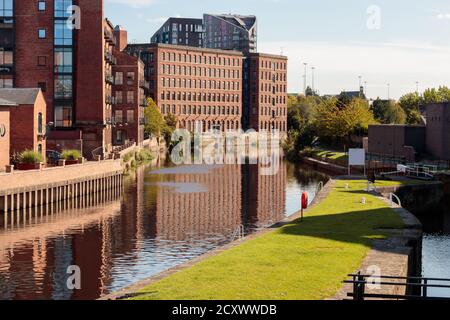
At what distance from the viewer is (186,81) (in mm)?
189125

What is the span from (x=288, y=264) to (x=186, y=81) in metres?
160

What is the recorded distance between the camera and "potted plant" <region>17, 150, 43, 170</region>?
66250mm

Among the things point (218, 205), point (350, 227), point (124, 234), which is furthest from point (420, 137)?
point (350, 227)

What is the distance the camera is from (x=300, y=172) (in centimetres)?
10906

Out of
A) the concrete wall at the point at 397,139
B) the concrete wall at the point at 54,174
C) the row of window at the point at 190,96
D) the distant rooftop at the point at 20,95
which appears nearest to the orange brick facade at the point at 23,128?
the distant rooftop at the point at 20,95

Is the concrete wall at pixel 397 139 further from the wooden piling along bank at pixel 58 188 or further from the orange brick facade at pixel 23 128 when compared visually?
the orange brick facade at pixel 23 128

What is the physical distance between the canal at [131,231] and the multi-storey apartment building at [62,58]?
1663 cm

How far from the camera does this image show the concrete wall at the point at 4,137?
6694cm

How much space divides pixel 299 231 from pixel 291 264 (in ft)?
32.1

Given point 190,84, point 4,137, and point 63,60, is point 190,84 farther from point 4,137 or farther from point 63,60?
point 4,137

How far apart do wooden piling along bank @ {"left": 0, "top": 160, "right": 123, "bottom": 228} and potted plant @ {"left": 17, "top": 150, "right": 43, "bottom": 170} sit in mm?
1620
